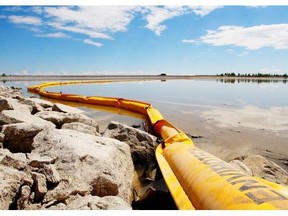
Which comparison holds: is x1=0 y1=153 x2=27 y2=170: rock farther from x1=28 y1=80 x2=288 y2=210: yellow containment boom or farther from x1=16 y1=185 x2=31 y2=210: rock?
x1=28 y1=80 x2=288 y2=210: yellow containment boom

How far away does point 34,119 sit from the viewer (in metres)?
5.55

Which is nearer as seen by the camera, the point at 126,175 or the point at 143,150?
the point at 126,175

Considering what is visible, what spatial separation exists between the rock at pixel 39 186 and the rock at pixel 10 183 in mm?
68

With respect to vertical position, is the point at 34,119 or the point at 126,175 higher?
the point at 34,119

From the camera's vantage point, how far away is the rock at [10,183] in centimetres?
277

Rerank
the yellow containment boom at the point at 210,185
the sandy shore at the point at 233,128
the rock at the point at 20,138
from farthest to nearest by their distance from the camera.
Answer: the sandy shore at the point at 233,128, the rock at the point at 20,138, the yellow containment boom at the point at 210,185

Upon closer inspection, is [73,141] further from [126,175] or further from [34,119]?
[34,119]

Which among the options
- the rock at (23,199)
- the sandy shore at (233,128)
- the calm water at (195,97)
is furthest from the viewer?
the calm water at (195,97)

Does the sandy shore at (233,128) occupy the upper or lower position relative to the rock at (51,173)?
lower

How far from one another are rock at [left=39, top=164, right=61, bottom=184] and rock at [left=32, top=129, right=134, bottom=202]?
4.5 inches

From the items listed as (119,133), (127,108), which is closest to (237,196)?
(119,133)

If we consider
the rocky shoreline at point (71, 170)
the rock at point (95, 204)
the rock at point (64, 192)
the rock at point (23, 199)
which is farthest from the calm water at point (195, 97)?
the rock at point (23, 199)

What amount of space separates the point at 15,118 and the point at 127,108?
6607 millimetres

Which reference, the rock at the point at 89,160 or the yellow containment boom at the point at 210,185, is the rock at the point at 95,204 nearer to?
the rock at the point at 89,160
